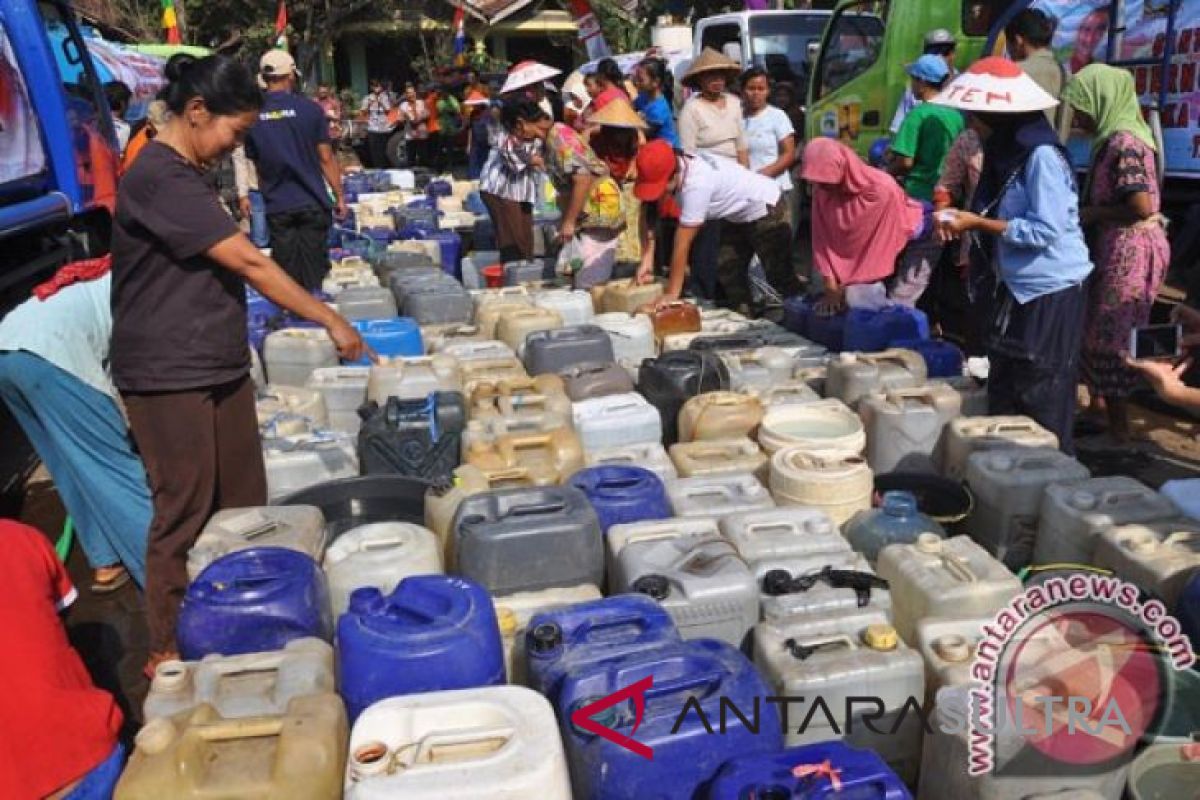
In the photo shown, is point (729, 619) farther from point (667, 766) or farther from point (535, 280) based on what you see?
point (535, 280)

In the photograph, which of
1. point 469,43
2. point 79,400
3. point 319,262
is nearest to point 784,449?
point 79,400

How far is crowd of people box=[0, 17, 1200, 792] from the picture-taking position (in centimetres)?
279

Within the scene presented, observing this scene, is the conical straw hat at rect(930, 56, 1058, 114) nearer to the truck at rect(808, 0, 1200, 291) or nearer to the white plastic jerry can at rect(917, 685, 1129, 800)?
the truck at rect(808, 0, 1200, 291)

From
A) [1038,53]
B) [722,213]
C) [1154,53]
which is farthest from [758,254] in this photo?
[1154,53]

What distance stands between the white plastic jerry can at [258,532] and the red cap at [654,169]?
3.06m

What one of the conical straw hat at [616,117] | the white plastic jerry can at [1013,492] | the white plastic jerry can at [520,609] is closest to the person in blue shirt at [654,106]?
the conical straw hat at [616,117]

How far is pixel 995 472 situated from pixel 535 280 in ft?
11.9

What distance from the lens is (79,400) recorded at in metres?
3.31

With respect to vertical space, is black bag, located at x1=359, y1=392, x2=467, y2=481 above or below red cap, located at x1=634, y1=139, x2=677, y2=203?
below

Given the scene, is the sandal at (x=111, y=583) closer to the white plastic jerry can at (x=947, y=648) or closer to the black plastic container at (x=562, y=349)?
the black plastic container at (x=562, y=349)

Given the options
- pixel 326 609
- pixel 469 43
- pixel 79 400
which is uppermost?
pixel 469 43

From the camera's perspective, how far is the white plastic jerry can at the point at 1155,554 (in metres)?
2.51

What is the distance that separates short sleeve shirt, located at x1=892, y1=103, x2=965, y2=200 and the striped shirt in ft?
7.35

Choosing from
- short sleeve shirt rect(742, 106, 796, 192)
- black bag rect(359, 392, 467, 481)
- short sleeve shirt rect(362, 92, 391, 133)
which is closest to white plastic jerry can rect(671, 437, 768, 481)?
black bag rect(359, 392, 467, 481)
